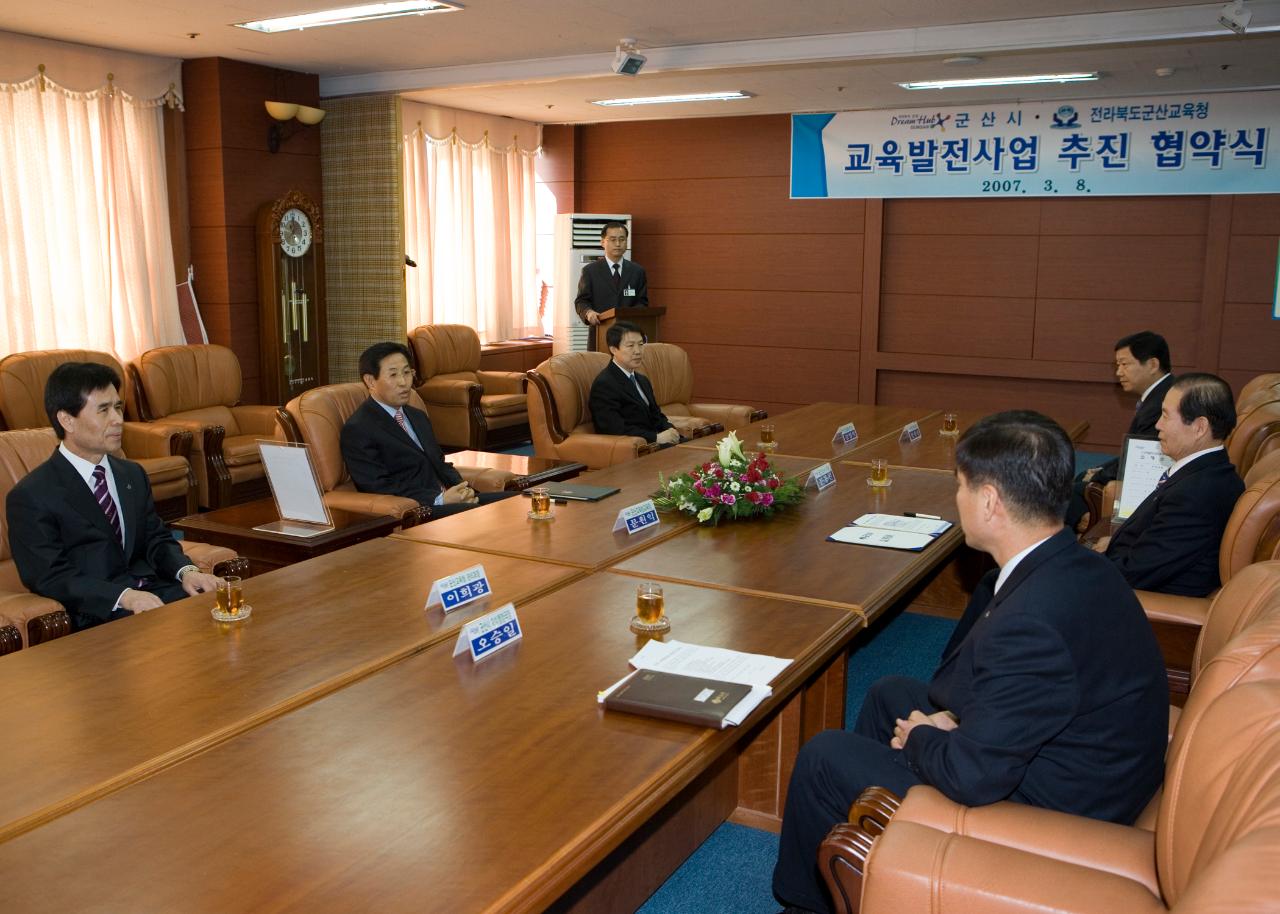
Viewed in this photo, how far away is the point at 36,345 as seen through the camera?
6.39 metres

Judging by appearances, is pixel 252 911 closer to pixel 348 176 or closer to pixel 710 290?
pixel 348 176

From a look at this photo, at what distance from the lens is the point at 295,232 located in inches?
296

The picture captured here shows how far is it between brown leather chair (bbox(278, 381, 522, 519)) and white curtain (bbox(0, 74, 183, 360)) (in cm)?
269

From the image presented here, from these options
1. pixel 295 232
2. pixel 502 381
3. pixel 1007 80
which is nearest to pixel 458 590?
pixel 295 232

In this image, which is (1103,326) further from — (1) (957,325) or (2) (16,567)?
(2) (16,567)

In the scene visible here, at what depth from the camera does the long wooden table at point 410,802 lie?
1.47 metres

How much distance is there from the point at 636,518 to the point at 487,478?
1515 mm

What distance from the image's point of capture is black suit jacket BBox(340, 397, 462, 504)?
4.52 meters

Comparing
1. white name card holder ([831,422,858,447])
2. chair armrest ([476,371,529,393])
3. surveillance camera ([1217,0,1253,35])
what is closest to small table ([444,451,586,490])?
white name card holder ([831,422,858,447])

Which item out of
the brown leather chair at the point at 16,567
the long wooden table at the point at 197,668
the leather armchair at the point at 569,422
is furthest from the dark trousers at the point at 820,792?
the leather armchair at the point at 569,422

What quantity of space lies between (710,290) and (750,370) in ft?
2.59

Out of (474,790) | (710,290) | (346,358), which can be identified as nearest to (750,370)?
(710,290)

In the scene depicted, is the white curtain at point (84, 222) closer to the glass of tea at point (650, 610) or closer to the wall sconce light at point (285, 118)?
the wall sconce light at point (285, 118)

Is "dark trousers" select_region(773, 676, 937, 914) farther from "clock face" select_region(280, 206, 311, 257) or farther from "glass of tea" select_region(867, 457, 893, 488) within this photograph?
"clock face" select_region(280, 206, 311, 257)
